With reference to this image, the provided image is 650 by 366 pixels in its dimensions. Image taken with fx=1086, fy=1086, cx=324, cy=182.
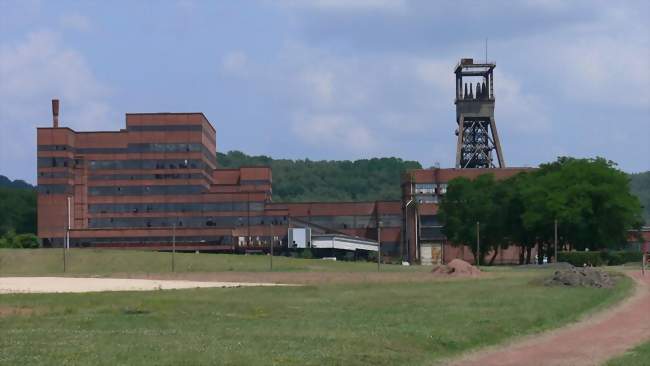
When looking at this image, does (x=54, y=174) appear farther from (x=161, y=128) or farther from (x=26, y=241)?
(x=161, y=128)

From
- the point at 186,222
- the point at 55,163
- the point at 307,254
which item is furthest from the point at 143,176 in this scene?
the point at 307,254

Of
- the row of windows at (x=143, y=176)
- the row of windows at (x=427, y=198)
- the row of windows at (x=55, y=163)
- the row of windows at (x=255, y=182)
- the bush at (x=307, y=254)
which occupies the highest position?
the row of windows at (x=55, y=163)

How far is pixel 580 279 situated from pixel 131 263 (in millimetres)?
68359

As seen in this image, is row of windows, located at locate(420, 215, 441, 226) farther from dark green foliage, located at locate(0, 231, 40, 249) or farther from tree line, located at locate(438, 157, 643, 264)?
dark green foliage, located at locate(0, 231, 40, 249)

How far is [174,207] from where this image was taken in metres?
183

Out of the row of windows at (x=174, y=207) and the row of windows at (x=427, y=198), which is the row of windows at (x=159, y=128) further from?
the row of windows at (x=427, y=198)

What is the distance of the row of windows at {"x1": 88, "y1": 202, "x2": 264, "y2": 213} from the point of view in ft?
594

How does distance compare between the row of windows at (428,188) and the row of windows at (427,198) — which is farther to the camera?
the row of windows at (428,188)

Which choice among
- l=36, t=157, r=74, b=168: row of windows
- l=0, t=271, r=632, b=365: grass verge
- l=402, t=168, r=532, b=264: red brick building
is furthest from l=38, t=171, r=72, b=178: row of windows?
l=0, t=271, r=632, b=365: grass verge

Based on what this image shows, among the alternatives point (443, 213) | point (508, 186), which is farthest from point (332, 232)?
point (508, 186)

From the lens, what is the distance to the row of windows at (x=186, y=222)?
180 metres

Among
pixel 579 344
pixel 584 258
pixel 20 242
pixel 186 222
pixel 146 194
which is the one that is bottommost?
pixel 579 344

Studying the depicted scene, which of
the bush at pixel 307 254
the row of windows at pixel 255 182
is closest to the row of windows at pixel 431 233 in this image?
the bush at pixel 307 254

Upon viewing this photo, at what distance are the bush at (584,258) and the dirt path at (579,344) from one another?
67.9m
